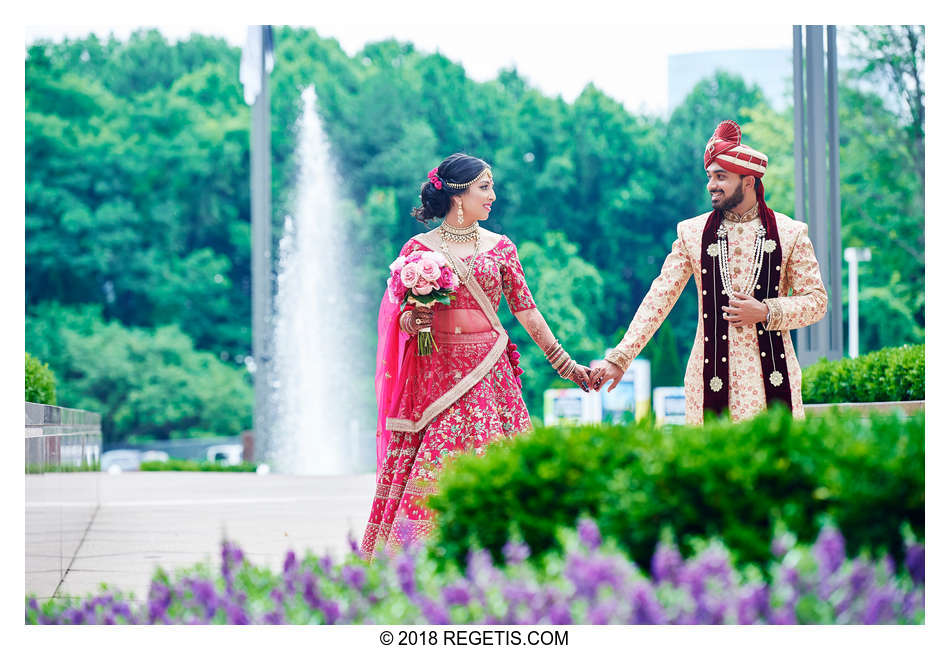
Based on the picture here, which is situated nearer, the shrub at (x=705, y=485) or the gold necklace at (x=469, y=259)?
the shrub at (x=705, y=485)

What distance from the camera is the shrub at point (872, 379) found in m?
7.26

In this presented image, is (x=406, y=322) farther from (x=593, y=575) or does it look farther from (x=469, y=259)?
(x=593, y=575)

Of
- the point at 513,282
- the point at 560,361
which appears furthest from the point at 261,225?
the point at 560,361

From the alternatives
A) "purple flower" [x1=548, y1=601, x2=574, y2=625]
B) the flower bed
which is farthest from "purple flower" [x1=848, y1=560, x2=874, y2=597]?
"purple flower" [x1=548, y1=601, x2=574, y2=625]

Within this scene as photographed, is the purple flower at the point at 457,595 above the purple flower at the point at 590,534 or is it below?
below

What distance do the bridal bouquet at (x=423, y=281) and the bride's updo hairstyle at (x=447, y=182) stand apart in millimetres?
316

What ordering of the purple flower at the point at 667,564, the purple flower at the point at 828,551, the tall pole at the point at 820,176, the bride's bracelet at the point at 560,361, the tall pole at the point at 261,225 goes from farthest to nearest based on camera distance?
the tall pole at the point at 261,225 < the tall pole at the point at 820,176 < the bride's bracelet at the point at 560,361 < the purple flower at the point at 667,564 < the purple flower at the point at 828,551

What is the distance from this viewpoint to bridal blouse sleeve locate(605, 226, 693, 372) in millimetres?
5227

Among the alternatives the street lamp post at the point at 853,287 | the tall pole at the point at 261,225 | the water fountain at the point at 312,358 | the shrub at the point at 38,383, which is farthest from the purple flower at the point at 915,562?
the street lamp post at the point at 853,287

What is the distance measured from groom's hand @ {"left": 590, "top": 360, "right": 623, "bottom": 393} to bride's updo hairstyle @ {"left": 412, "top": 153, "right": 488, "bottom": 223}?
0.99 m

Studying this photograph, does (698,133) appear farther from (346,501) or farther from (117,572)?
(117,572)

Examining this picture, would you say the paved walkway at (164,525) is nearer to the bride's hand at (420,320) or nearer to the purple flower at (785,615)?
the bride's hand at (420,320)
